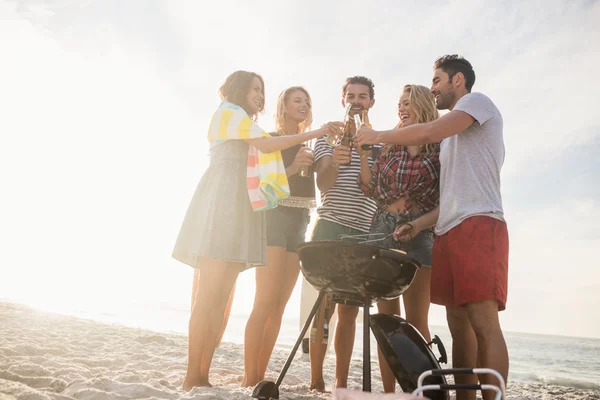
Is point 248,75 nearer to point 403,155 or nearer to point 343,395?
point 403,155

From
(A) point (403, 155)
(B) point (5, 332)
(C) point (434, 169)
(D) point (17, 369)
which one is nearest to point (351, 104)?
(A) point (403, 155)

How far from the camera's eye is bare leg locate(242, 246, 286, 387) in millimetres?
2703

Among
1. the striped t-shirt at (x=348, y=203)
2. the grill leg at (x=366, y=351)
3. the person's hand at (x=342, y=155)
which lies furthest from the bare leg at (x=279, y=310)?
the grill leg at (x=366, y=351)

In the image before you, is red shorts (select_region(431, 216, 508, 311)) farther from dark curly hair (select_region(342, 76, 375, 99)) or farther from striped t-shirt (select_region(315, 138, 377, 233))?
dark curly hair (select_region(342, 76, 375, 99))

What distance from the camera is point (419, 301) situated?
2.58m

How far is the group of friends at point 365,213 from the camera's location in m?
2.09

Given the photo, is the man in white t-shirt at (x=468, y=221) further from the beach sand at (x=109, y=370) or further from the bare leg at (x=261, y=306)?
Result: the beach sand at (x=109, y=370)

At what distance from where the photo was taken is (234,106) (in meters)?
2.71

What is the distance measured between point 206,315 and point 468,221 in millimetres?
1580

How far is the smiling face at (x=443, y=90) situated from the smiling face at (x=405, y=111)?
25cm

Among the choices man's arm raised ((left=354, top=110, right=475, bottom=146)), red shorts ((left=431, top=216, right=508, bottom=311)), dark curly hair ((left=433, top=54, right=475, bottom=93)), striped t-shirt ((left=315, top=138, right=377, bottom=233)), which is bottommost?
red shorts ((left=431, top=216, right=508, bottom=311))

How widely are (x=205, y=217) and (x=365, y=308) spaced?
115 cm

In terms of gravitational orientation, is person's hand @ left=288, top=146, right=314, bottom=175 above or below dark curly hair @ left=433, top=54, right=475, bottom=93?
below

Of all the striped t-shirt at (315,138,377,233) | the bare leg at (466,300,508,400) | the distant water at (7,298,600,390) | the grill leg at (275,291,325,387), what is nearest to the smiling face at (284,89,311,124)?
the striped t-shirt at (315,138,377,233)
